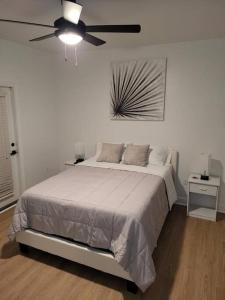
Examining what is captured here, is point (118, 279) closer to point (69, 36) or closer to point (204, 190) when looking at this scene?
point (204, 190)

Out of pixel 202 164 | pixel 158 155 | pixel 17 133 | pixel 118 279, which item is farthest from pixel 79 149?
pixel 118 279

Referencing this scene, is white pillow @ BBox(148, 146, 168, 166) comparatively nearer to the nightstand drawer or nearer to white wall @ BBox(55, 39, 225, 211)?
white wall @ BBox(55, 39, 225, 211)

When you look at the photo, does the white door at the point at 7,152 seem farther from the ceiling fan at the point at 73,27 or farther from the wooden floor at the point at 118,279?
the ceiling fan at the point at 73,27

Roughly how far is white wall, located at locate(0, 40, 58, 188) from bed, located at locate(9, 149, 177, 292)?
1.47m

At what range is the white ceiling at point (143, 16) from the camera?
6.99 ft

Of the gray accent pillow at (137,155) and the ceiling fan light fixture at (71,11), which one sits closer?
the ceiling fan light fixture at (71,11)

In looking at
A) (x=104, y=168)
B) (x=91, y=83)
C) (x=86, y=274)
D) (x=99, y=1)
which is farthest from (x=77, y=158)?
(x=99, y=1)

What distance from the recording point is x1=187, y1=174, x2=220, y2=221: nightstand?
3.17 m

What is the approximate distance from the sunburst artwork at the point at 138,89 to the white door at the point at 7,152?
1.76 meters

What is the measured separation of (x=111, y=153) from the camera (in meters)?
3.68

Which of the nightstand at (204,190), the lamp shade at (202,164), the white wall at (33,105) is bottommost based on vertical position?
the nightstand at (204,190)

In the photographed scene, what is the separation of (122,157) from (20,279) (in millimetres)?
2187

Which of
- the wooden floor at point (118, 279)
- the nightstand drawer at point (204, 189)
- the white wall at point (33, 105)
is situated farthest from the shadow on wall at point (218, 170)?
the white wall at point (33, 105)

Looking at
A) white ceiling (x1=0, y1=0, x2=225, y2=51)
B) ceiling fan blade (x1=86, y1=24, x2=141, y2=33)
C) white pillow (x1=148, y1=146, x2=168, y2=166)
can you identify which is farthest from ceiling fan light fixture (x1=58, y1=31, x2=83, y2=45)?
white pillow (x1=148, y1=146, x2=168, y2=166)
